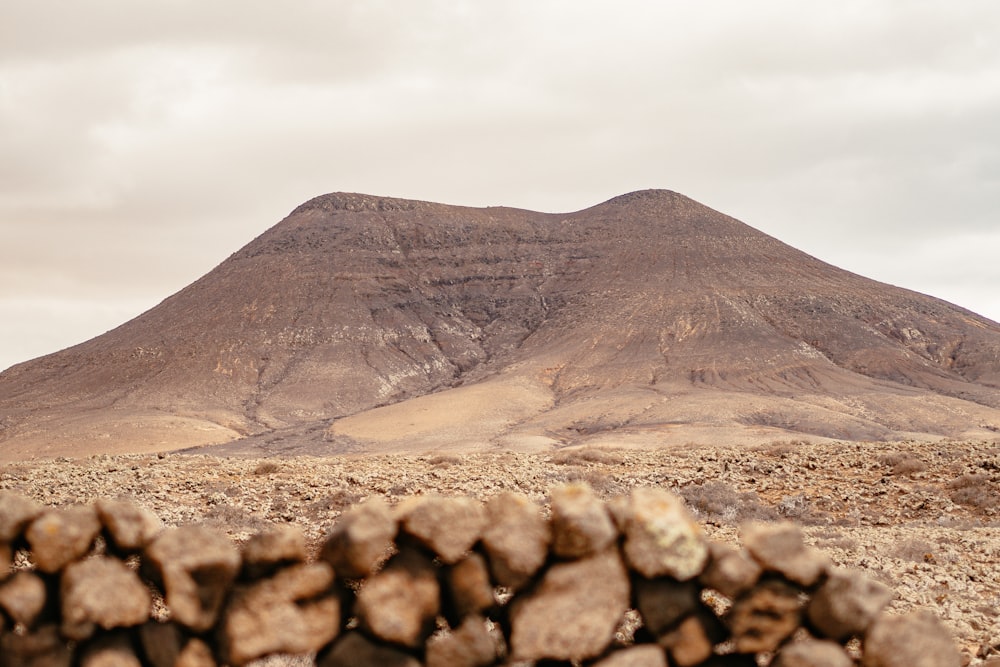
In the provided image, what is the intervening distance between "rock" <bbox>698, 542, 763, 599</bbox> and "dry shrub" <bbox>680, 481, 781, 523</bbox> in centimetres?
841

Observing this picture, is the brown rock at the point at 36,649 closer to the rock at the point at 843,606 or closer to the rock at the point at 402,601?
the rock at the point at 402,601

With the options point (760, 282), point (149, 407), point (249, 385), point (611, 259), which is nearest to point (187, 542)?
point (149, 407)

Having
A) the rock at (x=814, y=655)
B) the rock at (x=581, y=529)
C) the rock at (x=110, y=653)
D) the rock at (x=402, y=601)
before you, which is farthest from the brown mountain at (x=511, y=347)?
the rock at (x=110, y=653)

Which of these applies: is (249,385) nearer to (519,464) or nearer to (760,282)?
(760,282)

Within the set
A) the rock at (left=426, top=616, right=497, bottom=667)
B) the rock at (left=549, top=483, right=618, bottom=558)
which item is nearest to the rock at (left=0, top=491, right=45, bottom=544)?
the rock at (left=426, top=616, right=497, bottom=667)

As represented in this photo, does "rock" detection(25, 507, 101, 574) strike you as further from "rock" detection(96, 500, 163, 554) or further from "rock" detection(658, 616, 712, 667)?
"rock" detection(658, 616, 712, 667)

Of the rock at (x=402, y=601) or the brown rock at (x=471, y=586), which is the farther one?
the brown rock at (x=471, y=586)

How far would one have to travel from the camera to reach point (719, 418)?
67.6m

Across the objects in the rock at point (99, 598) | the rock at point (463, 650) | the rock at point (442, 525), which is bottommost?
the rock at point (463, 650)

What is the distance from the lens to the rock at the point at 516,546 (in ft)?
17.9

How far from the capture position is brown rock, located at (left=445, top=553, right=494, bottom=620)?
549cm

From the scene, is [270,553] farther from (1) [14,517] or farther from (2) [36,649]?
(1) [14,517]

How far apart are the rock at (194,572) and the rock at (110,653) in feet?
1.17

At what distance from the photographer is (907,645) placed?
518 cm
